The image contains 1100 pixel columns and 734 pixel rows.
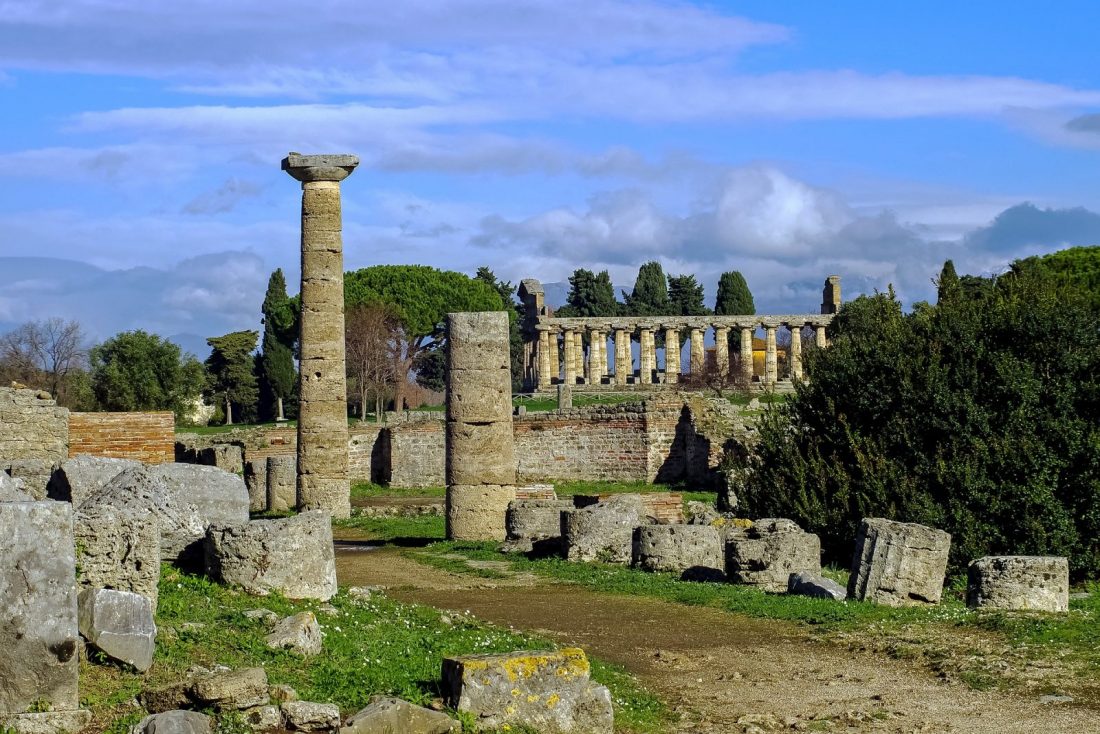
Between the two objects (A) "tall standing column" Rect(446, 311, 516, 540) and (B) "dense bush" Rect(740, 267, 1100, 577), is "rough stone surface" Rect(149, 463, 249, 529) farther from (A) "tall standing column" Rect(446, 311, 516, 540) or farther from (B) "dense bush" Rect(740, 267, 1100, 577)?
(B) "dense bush" Rect(740, 267, 1100, 577)

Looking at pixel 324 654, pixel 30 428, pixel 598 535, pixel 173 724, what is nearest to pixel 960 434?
pixel 598 535

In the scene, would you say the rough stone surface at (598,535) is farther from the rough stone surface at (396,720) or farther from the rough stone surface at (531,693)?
the rough stone surface at (396,720)

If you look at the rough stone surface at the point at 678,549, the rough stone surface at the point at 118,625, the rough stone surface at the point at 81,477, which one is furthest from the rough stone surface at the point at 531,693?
the rough stone surface at the point at 678,549

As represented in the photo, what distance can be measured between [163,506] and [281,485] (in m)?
19.1

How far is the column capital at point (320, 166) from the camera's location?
30094mm

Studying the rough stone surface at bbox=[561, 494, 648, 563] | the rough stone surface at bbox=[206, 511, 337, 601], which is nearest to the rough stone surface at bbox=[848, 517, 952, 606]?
the rough stone surface at bbox=[561, 494, 648, 563]

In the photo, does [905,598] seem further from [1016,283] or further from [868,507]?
[1016,283]

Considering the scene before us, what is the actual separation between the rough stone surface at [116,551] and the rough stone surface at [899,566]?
8.11 m

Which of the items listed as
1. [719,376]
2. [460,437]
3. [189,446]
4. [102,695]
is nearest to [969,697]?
[102,695]

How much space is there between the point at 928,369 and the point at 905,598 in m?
7.97

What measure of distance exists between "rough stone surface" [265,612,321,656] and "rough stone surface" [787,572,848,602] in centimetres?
710

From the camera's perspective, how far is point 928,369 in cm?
2394

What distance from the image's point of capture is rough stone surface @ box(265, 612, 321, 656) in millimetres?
11398

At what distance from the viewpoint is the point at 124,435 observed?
33.2 meters
